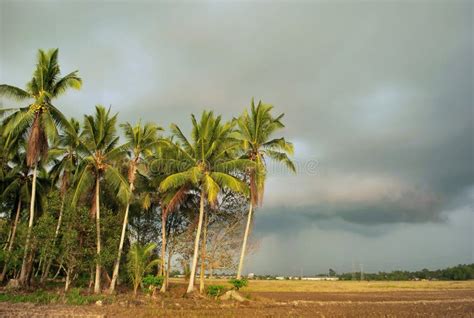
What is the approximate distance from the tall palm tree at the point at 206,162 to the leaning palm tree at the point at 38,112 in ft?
24.8

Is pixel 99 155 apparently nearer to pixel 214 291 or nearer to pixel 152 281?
pixel 152 281

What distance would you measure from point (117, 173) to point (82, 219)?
11.8 feet

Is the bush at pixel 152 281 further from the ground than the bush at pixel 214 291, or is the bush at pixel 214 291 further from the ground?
the bush at pixel 152 281

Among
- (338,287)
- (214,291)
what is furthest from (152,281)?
(338,287)

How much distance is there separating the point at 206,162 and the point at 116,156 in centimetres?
606

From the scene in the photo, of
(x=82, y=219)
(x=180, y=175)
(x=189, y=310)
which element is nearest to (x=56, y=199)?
(x=82, y=219)

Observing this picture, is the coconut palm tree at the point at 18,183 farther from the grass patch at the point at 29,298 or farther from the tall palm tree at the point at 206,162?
the tall palm tree at the point at 206,162

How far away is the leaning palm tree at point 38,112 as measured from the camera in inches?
880

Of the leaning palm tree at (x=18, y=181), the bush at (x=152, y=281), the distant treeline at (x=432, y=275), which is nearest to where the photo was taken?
the bush at (x=152, y=281)

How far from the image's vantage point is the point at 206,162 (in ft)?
85.9

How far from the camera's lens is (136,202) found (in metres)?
30.2

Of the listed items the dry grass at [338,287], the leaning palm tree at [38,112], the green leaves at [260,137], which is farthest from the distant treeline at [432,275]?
the leaning palm tree at [38,112]

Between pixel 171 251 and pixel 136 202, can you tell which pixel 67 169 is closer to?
pixel 136 202

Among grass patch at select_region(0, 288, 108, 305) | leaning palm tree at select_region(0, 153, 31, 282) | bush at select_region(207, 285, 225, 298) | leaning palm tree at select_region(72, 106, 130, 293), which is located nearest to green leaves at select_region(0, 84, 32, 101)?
leaning palm tree at select_region(72, 106, 130, 293)
